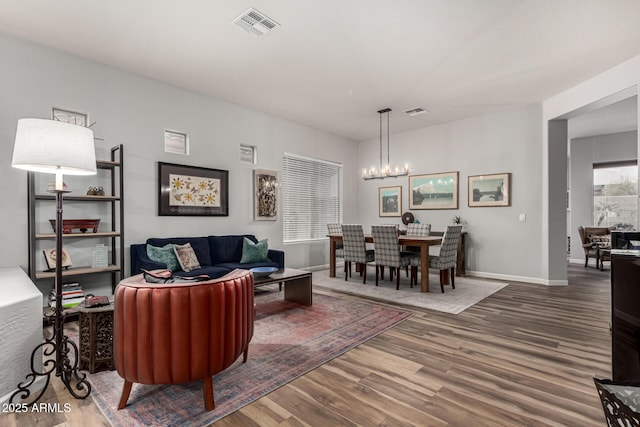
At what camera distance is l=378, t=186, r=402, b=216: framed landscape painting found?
7.09 m

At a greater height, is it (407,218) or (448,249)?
(407,218)

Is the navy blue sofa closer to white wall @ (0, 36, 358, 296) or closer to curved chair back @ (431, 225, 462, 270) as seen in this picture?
white wall @ (0, 36, 358, 296)

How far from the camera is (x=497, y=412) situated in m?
1.83

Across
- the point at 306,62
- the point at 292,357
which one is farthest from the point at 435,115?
the point at 292,357

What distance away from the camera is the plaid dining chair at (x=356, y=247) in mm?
Result: 5332

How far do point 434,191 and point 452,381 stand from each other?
16.0 feet

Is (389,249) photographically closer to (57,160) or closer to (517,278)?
(517,278)

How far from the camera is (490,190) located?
5809 millimetres

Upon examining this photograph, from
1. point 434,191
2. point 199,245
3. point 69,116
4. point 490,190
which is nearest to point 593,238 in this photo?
point 490,190

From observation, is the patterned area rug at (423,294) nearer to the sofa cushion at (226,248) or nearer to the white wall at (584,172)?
the sofa cushion at (226,248)

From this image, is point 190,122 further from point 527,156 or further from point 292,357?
point 527,156

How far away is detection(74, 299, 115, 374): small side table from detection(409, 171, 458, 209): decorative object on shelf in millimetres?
5776

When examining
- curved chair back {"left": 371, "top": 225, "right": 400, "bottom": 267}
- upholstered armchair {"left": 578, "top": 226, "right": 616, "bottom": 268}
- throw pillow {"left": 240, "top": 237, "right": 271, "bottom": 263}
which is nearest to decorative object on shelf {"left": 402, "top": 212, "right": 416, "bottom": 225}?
curved chair back {"left": 371, "top": 225, "right": 400, "bottom": 267}

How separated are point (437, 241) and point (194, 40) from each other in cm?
407
